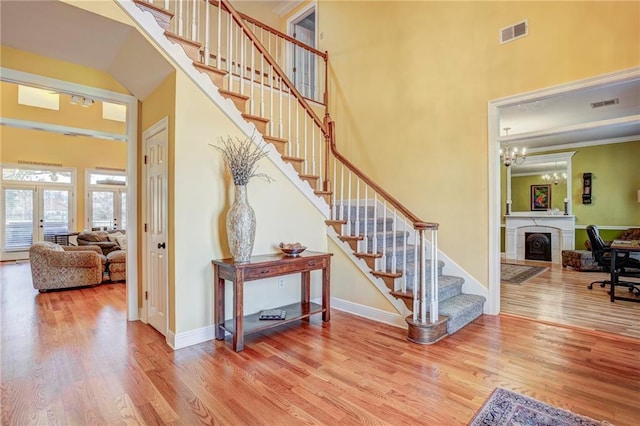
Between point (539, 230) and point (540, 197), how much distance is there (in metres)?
1.05

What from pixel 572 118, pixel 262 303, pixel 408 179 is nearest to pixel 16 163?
pixel 262 303

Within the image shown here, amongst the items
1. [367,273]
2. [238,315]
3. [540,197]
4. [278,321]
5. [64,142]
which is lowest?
[278,321]

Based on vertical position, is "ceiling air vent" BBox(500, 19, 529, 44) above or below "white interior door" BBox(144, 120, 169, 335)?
above

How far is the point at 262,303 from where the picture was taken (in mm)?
3662

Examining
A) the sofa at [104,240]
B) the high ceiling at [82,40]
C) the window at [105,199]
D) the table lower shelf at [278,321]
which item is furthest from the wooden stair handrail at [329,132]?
the window at [105,199]

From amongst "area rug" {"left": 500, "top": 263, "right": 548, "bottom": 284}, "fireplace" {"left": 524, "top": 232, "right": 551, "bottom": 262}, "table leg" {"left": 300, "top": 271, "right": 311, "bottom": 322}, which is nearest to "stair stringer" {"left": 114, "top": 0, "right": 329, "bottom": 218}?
"table leg" {"left": 300, "top": 271, "right": 311, "bottom": 322}

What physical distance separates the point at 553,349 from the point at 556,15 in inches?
135

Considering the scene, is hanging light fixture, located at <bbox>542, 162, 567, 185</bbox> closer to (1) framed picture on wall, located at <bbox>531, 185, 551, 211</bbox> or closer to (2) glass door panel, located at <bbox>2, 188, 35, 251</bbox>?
(1) framed picture on wall, located at <bbox>531, 185, 551, 211</bbox>

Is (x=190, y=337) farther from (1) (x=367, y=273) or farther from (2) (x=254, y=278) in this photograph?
(1) (x=367, y=273)

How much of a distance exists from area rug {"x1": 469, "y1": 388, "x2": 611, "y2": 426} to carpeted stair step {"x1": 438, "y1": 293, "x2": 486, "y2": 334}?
3.77 ft

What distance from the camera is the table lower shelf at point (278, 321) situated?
3.07 metres

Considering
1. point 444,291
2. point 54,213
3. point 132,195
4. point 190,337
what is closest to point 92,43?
point 132,195

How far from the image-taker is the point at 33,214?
8.95 m

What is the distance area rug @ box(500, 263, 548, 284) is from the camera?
19.2ft
